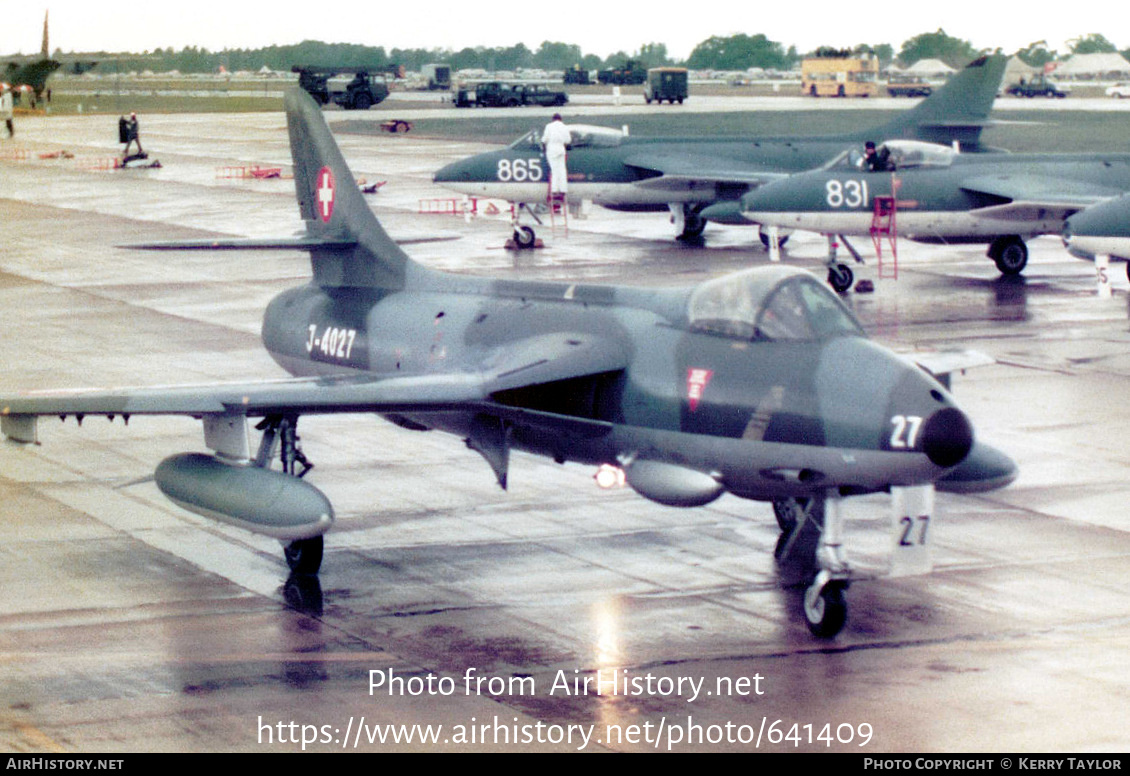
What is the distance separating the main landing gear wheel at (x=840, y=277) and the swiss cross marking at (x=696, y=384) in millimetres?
17349

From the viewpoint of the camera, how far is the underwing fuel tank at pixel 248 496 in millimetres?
12227

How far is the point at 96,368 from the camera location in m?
22.0

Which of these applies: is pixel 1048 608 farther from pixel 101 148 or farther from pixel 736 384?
pixel 101 148

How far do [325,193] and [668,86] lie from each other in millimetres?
95498

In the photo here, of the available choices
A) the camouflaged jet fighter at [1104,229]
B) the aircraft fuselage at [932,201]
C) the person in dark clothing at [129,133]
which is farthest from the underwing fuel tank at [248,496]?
the person in dark clothing at [129,133]

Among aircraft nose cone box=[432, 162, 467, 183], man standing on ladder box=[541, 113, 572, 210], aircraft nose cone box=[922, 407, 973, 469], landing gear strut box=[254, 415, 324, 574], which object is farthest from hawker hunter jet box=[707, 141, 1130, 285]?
aircraft nose cone box=[922, 407, 973, 469]

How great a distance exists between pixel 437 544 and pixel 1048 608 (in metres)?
5.16

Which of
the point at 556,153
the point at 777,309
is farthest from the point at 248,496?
the point at 556,153

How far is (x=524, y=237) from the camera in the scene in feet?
117

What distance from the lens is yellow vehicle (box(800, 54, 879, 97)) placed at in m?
127

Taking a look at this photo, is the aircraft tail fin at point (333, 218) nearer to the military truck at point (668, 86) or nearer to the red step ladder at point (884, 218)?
the red step ladder at point (884, 218)

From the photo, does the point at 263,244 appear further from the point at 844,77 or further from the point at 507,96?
the point at 844,77

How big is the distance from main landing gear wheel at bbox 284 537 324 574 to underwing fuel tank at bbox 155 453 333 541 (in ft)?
1.93
